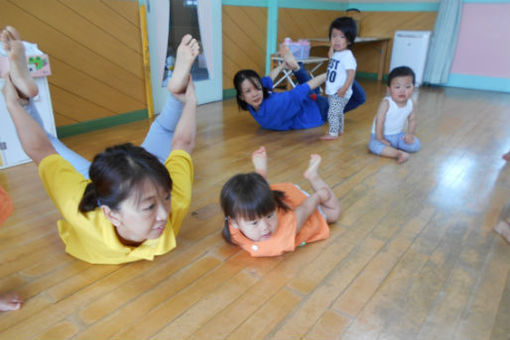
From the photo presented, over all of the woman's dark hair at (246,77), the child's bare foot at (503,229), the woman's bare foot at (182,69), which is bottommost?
the child's bare foot at (503,229)

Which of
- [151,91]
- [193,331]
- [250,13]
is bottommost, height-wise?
[193,331]

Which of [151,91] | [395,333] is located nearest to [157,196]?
[395,333]

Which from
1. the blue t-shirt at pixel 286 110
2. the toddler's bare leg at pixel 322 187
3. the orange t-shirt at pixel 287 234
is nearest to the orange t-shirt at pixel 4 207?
the orange t-shirt at pixel 287 234

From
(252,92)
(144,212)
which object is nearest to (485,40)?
(252,92)

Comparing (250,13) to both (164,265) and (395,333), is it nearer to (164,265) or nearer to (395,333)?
(164,265)

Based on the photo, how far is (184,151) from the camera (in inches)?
58.8

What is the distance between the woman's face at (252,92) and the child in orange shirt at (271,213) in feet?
4.77

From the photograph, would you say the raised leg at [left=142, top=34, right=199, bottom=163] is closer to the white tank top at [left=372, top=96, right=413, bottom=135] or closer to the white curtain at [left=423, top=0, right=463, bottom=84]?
the white tank top at [left=372, top=96, right=413, bottom=135]

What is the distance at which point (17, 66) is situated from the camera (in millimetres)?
1317

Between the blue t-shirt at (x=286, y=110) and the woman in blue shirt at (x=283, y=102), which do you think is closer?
the woman in blue shirt at (x=283, y=102)

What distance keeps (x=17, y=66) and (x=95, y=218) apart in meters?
0.63

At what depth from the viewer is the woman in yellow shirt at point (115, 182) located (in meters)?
1.11

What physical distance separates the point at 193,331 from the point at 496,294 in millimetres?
1064

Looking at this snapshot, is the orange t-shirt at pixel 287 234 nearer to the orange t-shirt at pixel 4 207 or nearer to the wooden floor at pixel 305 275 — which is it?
the wooden floor at pixel 305 275
